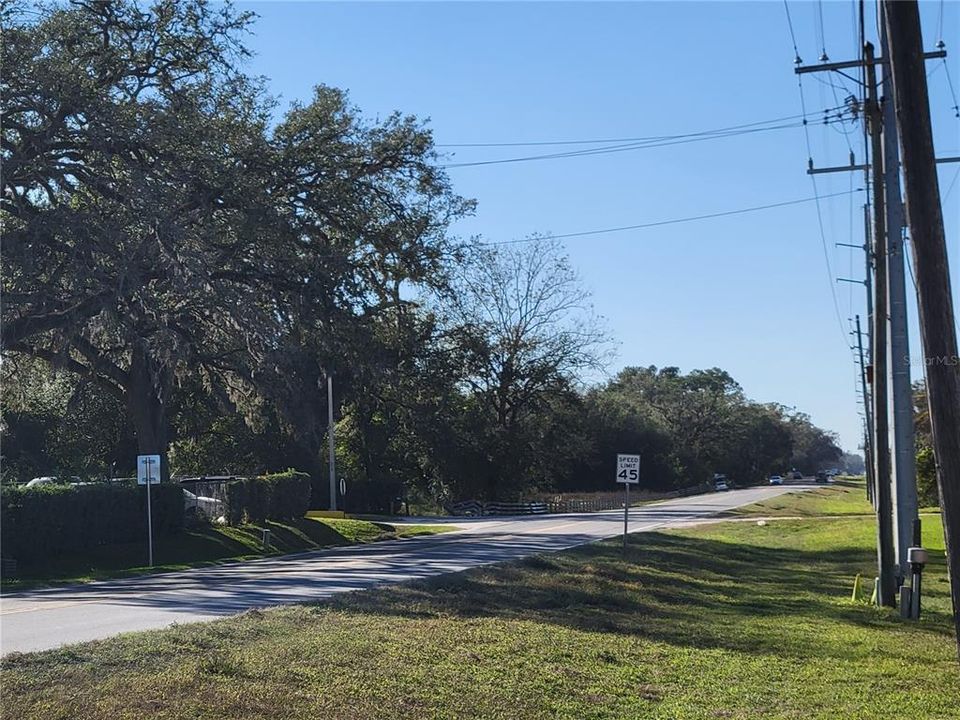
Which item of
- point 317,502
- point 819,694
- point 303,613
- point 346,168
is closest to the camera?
point 819,694

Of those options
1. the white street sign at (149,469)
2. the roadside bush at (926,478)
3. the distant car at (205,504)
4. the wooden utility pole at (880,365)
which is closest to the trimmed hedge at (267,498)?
the distant car at (205,504)

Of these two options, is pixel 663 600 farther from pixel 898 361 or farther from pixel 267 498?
pixel 267 498

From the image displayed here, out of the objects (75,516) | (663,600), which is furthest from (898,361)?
(75,516)

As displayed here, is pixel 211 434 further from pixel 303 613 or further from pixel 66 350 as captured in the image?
pixel 303 613

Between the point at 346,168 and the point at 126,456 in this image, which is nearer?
the point at 346,168

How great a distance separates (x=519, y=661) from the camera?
1203 centimetres

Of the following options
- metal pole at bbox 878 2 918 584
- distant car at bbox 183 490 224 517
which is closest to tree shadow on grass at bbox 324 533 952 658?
metal pole at bbox 878 2 918 584

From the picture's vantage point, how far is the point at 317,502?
61125 millimetres

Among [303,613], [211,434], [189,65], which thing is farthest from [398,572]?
[211,434]

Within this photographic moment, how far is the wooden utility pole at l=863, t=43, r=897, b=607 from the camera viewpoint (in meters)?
18.8

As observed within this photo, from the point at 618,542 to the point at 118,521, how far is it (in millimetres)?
14596

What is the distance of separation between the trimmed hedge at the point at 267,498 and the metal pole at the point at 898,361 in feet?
84.9

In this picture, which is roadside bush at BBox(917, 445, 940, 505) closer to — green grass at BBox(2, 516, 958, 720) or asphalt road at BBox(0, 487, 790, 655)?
asphalt road at BBox(0, 487, 790, 655)

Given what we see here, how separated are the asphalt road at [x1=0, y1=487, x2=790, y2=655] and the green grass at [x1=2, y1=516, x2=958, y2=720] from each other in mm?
1745
